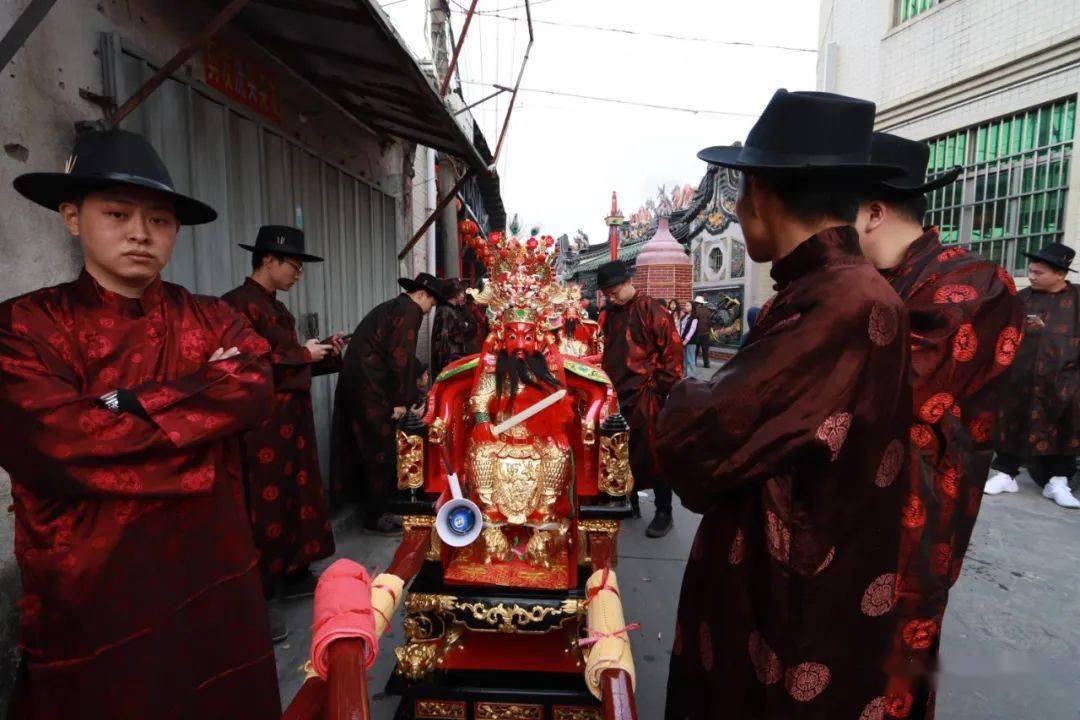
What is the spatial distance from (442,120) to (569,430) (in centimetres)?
257

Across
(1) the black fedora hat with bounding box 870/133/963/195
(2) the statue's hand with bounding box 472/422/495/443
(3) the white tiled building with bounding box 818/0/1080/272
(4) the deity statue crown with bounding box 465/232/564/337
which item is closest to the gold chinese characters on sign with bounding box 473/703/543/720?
(2) the statue's hand with bounding box 472/422/495/443

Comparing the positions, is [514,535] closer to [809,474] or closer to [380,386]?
[809,474]

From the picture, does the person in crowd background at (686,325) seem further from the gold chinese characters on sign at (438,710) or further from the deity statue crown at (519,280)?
the gold chinese characters on sign at (438,710)

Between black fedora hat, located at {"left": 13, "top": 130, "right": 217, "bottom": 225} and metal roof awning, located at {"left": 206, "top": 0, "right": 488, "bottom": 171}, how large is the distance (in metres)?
1.46

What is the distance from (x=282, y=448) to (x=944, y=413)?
3.22 m

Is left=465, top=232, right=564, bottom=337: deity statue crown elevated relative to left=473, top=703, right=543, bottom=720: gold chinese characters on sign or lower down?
elevated

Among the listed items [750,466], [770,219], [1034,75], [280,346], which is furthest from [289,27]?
[1034,75]

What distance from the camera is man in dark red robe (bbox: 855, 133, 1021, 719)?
1685mm

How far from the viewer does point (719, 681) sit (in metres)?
1.29

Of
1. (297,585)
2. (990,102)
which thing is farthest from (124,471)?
(990,102)

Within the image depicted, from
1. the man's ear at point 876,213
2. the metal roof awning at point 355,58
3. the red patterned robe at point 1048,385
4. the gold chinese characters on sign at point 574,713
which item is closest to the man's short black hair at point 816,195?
the man's ear at point 876,213

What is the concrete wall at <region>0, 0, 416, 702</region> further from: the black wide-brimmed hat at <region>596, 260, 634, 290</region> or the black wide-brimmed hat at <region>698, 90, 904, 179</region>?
the black wide-brimmed hat at <region>596, 260, 634, 290</region>

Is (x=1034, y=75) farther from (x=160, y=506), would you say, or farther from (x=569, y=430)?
(x=160, y=506)

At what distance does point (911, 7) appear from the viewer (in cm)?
927
